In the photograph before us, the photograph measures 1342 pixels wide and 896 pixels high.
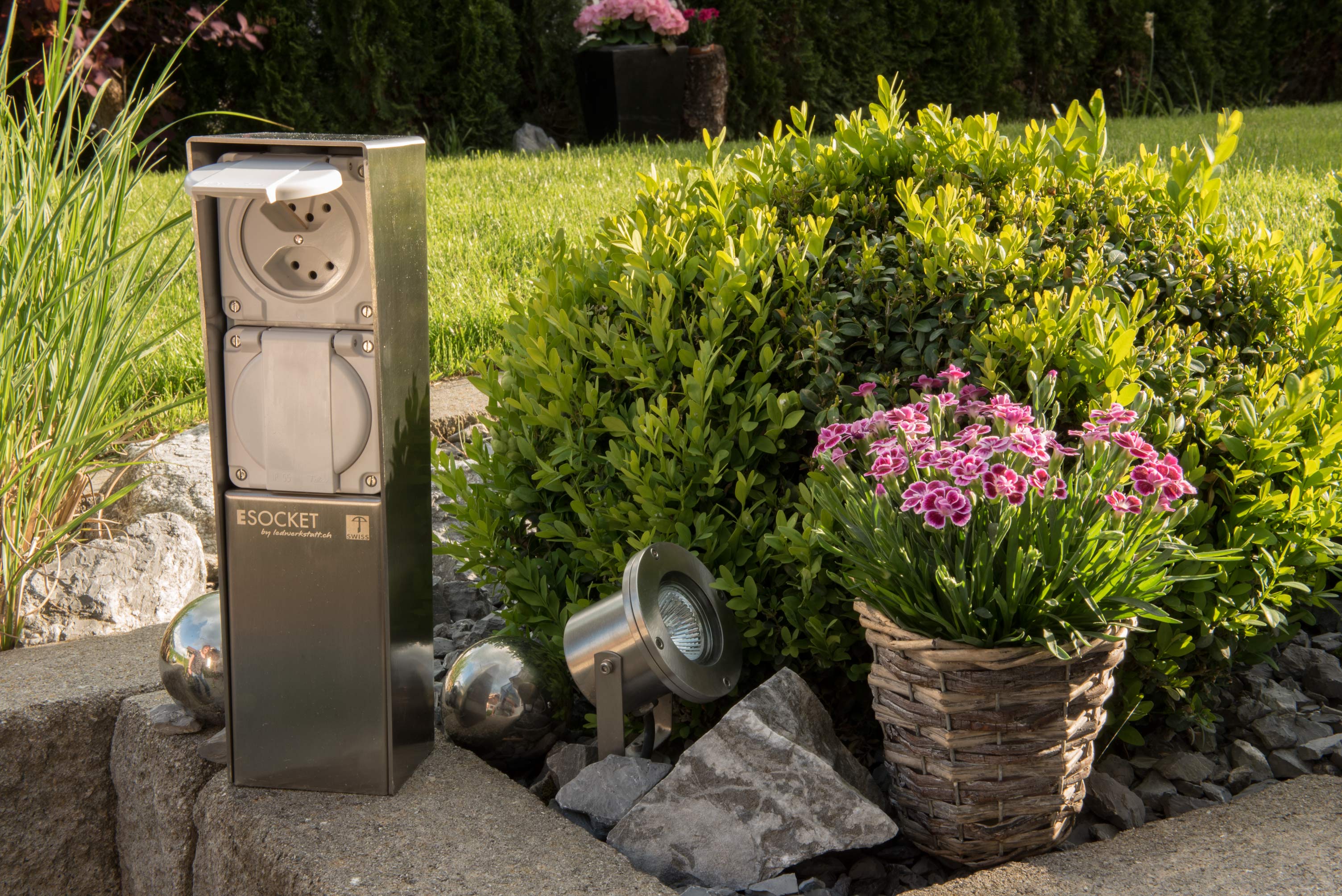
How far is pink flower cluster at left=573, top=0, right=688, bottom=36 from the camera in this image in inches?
343

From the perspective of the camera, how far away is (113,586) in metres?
2.67

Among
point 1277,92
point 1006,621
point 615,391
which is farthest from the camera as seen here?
point 1277,92

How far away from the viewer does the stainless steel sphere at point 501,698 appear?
2.03 metres

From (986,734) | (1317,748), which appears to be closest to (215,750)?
(986,734)

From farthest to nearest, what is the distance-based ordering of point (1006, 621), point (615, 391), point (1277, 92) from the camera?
point (1277, 92), point (615, 391), point (1006, 621)

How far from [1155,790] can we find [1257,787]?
7.0 inches

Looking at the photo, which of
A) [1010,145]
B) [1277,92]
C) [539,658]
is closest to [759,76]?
[1277,92]

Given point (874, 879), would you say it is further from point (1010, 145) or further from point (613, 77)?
point (613, 77)

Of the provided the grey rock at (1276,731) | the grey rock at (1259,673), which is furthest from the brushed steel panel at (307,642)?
the grey rock at (1259,673)

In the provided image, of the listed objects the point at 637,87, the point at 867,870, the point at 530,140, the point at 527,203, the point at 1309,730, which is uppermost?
the point at 637,87

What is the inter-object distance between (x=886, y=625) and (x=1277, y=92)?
1309 cm

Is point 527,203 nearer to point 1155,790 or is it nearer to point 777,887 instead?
point 1155,790

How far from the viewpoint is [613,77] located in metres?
9.09

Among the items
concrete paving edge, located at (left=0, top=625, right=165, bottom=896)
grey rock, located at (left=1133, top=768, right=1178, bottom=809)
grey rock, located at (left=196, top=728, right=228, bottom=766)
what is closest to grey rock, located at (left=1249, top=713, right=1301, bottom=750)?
grey rock, located at (left=1133, top=768, right=1178, bottom=809)
